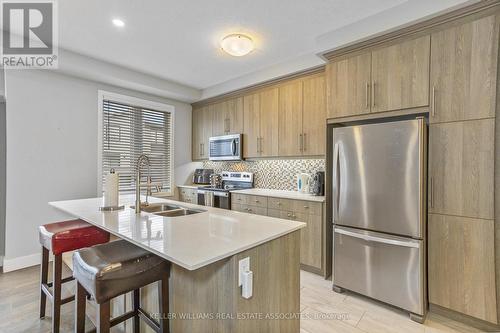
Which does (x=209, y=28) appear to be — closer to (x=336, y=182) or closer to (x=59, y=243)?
(x=336, y=182)

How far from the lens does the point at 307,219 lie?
115 inches

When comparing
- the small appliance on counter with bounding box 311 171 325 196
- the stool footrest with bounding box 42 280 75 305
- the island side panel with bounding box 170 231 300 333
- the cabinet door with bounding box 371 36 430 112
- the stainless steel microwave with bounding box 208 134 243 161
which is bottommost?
the stool footrest with bounding box 42 280 75 305

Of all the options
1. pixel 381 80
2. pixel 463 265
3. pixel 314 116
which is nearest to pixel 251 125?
pixel 314 116

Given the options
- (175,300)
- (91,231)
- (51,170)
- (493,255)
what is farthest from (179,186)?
(493,255)

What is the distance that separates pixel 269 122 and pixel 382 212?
2027mm

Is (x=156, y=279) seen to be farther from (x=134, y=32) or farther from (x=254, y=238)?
(x=134, y=32)

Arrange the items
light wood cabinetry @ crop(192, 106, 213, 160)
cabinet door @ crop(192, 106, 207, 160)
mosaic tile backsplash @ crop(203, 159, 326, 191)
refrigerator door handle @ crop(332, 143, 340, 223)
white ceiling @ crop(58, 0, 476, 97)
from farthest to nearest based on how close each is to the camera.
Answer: cabinet door @ crop(192, 106, 207, 160)
light wood cabinetry @ crop(192, 106, 213, 160)
mosaic tile backsplash @ crop(203, 159, 326, 191)
refrigerator door handle @ crop(332, 143, 340, 223)
white ceiling @ crop(58, 0, 476, 97)

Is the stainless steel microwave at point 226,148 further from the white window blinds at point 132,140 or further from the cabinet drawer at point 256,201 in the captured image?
the white window blinds at point 132,140

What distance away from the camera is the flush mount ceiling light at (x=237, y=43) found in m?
2.59

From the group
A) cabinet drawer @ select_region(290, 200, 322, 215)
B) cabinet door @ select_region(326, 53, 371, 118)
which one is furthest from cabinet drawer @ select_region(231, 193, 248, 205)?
cabinet door @ select_region(326, 53, 371, 118)

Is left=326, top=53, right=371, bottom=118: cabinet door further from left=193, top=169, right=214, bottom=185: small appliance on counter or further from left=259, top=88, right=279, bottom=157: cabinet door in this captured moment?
left=193, top=169, right=214, bottom=185: small appliance on counter

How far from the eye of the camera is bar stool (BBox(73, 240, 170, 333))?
1.22 meters

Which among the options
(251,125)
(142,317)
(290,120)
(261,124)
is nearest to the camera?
(142,317)

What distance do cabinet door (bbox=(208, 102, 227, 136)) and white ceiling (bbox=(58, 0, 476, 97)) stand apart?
0.90 m
